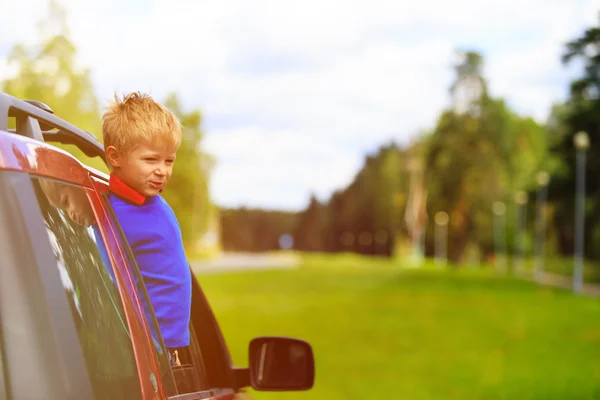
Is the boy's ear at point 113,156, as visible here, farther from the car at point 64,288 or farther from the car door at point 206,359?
the car door at point 206,359

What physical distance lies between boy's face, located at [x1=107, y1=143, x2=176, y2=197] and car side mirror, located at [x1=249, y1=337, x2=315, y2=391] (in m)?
0.99

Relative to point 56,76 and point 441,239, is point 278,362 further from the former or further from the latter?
point 441,239

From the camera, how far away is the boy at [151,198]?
2516 millimetres

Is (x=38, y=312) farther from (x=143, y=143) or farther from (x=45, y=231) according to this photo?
(x=143, y=143)

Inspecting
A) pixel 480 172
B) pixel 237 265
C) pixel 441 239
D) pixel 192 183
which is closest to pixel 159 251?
pixel 480 172

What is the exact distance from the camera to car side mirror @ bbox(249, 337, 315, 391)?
11.4 ft

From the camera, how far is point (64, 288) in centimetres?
201

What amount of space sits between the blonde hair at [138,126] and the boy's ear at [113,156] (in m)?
0.01

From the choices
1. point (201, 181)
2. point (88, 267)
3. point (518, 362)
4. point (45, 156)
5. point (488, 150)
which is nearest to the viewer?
point (45, 156)

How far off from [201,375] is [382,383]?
49.0 feet

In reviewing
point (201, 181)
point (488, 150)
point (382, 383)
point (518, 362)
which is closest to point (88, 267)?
point (382, 383)

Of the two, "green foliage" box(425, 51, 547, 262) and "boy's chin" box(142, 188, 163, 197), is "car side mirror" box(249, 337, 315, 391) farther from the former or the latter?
"green foliage" box(425, 51, 547, 262)

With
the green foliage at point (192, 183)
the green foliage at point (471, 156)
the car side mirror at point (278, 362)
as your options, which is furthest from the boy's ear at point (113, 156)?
the green foliage at point (192, 183)

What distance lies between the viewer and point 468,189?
100500 millimetres
